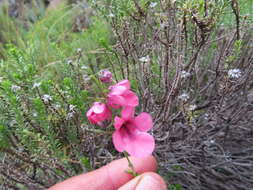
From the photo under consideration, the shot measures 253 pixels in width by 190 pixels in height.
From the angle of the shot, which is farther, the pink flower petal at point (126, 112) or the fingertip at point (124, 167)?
the fingertip at point (124, 167)

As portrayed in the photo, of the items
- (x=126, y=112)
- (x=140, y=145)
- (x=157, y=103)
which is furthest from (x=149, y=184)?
(x=157, y=103)

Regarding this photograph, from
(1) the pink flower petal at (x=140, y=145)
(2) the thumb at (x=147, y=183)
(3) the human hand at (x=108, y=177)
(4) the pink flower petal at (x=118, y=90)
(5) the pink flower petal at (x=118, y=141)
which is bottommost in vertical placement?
(3) the human hand at (x=108, y=177)

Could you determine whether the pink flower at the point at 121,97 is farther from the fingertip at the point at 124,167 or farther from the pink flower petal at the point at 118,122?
the fingertip at the point at 124,167

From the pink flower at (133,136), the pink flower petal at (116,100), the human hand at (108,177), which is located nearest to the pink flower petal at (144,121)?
the pink flower at (133,136)

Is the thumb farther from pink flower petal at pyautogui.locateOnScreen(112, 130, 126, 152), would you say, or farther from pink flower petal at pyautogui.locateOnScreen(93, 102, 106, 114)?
pink flower petal at pyautogui.locateOnScreen(93, 102, 106, 114)

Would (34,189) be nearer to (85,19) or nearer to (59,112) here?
(59,112)

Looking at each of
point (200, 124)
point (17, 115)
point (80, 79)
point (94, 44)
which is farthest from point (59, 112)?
point (94, 44)

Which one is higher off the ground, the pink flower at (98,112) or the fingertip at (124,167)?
the pink flower at (98,112)
